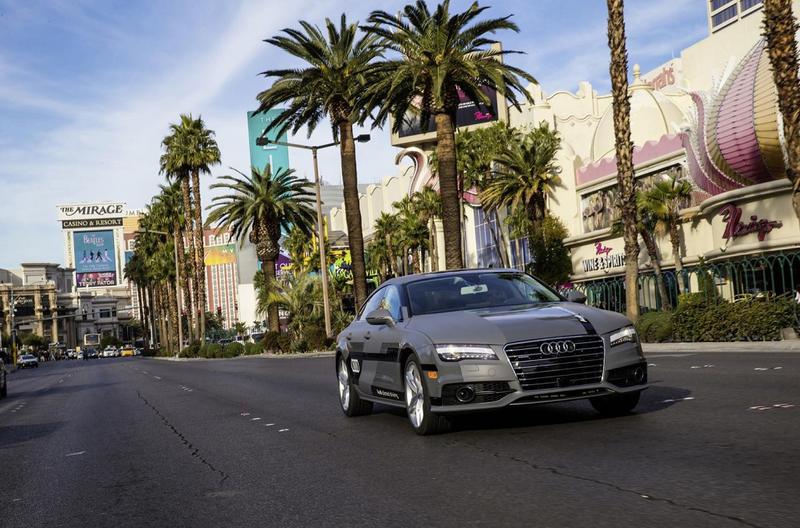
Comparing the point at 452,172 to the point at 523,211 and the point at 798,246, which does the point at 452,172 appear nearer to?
the point at 798,246

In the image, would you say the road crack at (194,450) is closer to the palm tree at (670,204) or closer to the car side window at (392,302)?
the car side window at (392,302)

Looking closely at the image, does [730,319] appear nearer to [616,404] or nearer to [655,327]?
[655,327]

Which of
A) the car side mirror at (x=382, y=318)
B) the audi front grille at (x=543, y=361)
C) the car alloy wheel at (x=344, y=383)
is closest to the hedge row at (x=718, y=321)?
the car alloy wheel at (x=344, y=383)

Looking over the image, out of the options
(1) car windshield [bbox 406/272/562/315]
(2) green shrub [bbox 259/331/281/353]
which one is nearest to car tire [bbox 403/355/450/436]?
(1) car windshield [bbox 406/272/562/315]

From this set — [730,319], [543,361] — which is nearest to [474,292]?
[543,361]

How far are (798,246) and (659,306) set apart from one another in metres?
9.73

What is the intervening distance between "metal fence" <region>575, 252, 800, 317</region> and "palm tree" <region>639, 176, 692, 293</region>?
1.47 m

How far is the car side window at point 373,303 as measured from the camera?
11.0 meters

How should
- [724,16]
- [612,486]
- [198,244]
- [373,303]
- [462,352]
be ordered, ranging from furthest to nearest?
[724,16] → [198,244] → [373,303] → [462,352] → [612,486]

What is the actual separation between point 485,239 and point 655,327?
157ft

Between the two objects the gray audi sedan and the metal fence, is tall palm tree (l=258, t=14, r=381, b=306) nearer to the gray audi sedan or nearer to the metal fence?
the metal fence

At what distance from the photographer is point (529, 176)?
54.5 meters

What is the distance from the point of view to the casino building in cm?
3638

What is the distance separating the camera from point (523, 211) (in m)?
Answer: 61.5
